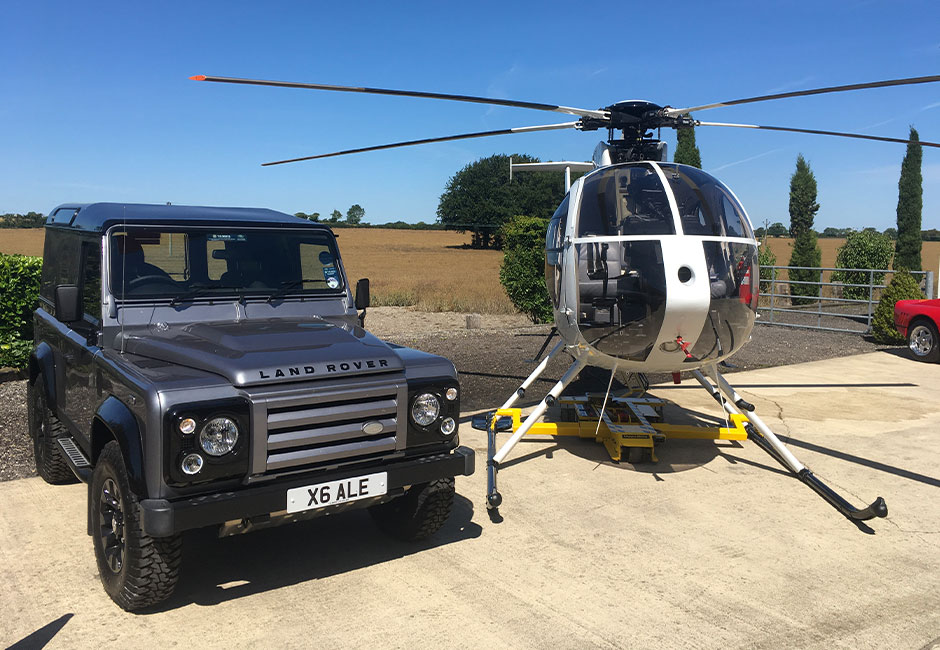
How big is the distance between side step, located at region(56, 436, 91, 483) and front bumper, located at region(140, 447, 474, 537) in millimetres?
1223

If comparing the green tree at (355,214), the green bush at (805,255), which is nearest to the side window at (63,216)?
the green bush at (805,255)

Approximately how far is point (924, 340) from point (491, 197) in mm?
61506

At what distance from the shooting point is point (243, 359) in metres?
4.01

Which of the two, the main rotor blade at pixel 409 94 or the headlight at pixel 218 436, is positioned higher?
the main rotor blade at pixel 409 94

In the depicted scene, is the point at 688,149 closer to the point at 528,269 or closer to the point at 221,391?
the point at 528,269

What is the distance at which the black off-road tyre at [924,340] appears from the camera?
12.9 meters

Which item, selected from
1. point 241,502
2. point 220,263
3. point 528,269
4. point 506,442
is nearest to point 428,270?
point 528,269

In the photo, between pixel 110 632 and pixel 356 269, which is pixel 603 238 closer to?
pixel 110 632

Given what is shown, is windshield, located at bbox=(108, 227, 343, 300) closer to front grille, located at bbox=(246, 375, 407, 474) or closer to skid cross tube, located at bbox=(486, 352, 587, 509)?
front grille, located at bbox=(246, 375, 407, 474)

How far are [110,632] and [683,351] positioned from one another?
440 cm

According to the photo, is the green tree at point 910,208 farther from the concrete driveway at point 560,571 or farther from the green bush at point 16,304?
the green bush at point 16,304

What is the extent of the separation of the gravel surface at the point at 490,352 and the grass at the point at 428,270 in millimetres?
1463

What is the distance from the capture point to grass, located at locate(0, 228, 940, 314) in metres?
21.4

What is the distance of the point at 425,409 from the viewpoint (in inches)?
171
